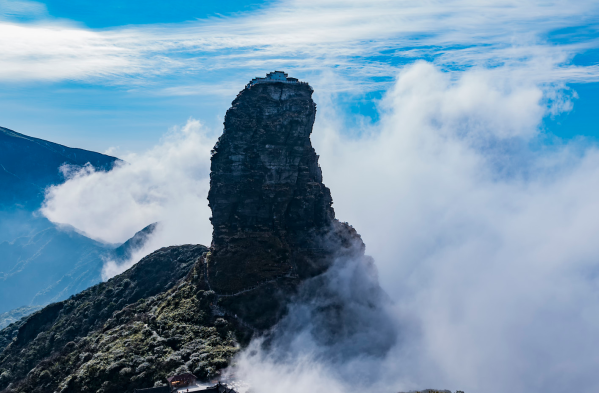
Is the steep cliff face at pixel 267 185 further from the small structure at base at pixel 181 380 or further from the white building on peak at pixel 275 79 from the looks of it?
the small structure at base at pixel 181 380

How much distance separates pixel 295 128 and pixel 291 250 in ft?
101

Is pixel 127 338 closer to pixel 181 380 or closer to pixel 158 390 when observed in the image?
pixel 181 380

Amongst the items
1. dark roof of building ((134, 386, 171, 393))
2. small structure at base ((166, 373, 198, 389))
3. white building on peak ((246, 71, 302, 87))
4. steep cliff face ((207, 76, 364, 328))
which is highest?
white building on peak ((246, 71, 302, 87))

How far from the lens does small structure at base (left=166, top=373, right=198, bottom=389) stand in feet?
318

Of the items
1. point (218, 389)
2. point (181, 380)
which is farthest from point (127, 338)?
point (218, 389)

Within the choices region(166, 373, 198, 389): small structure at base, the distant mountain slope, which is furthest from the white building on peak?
region(166, 373, 198, 389): small structure at base

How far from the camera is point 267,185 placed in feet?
456

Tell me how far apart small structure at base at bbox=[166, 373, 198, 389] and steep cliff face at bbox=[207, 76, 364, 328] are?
3617 centimetres

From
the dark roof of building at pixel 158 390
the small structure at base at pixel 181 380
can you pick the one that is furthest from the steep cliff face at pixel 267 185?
the dark roof of building at pixel 158 390

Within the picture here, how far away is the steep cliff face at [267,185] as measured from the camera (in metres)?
136

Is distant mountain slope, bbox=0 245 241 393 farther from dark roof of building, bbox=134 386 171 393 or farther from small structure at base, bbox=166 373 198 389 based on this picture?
dark roof of building, bbox=134 386 171 393

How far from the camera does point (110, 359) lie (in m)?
110

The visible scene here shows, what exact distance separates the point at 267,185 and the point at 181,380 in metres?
55.3

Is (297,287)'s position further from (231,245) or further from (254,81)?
(254,81)
